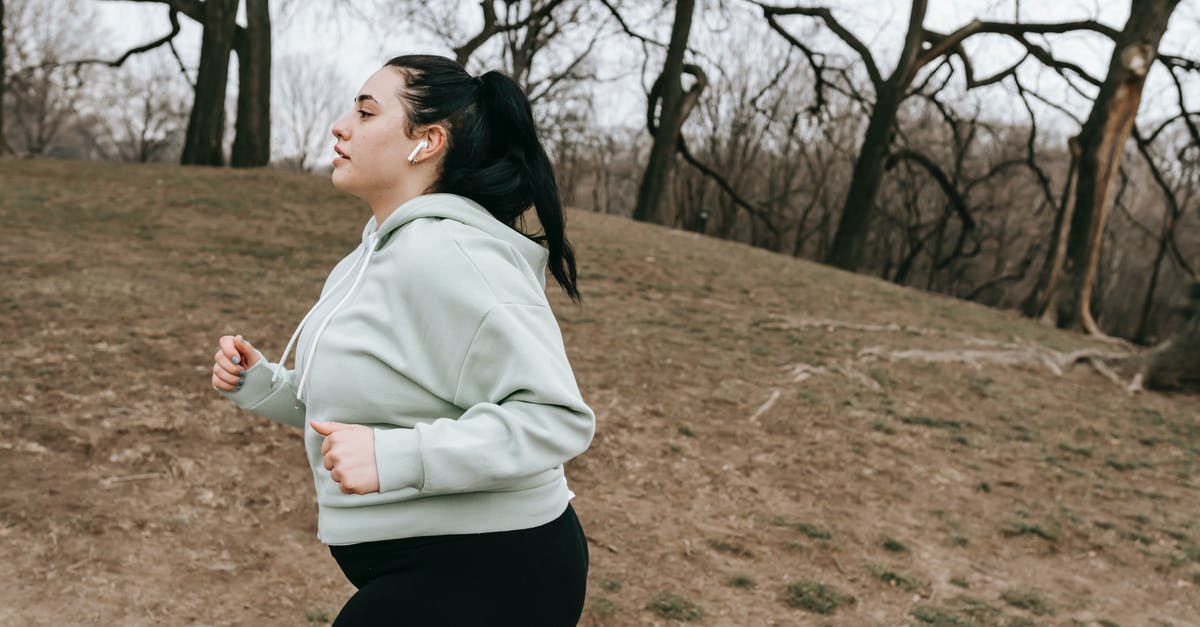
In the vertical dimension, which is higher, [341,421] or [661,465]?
[341,421]

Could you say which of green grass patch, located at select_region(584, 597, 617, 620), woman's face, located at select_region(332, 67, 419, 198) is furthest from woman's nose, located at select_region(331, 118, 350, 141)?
green grass patch, located at select_region(584, 597, 617, 620)

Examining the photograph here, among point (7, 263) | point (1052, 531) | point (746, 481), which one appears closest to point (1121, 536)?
point (1052, 531)

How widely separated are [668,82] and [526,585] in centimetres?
1501

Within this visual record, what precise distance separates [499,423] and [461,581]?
0.93 feet

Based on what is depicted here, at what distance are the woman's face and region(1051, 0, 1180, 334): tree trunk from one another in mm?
13355

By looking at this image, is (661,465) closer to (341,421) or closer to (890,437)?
(890,437)

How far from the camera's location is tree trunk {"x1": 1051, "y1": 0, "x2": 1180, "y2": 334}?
39.7 feet

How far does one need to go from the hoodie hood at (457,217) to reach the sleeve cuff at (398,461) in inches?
15.7

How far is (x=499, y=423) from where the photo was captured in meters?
1.34

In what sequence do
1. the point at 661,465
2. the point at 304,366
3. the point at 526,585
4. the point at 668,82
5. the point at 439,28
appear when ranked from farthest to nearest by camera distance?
1. the point at 439,28
2. the point at 668,82
3. the point at 661,465
4. the point at 304,366
5. the point at 526,585

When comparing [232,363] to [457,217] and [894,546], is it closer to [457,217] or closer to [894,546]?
[457,217]

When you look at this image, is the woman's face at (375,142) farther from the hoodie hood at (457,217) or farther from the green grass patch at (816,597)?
the green grass patch at (816,597)

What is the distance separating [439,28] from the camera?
68.4 feet

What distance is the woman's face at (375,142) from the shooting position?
1603 mm
